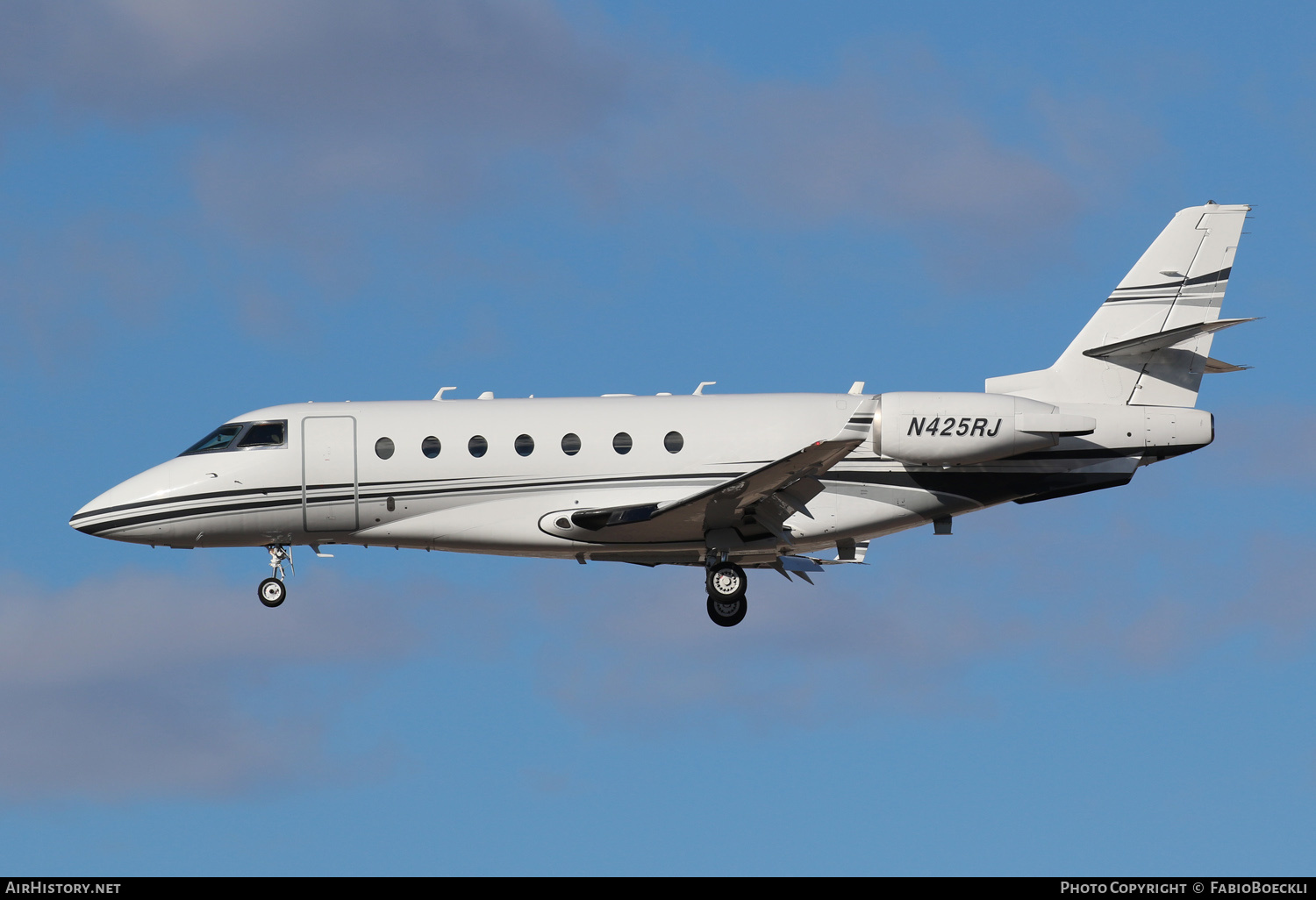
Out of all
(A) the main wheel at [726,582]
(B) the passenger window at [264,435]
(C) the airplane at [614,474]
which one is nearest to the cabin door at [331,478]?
(C) the airplane at [614,474]

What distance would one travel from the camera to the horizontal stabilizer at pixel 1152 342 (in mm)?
25500

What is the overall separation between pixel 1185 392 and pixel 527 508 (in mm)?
11161

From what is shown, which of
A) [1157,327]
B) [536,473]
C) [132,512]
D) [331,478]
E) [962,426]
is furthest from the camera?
[1157,327]

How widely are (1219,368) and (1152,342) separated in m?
1.38

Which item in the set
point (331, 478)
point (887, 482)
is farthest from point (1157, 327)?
point (331, 478)

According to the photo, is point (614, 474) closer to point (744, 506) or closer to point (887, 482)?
point (744, 506)

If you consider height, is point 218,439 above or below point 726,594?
above

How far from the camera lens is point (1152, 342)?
86.0ft

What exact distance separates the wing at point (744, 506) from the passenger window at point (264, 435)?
17.1 ft

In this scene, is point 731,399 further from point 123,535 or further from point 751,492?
point 123,535

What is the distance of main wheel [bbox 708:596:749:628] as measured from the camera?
83.8ft

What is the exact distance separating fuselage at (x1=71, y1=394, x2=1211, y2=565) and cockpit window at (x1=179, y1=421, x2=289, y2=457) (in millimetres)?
39

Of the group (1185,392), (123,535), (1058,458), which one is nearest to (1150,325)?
(1185,392)

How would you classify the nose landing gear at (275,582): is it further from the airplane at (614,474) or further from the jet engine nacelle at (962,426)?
the jet engine nacelle at (962,426)
